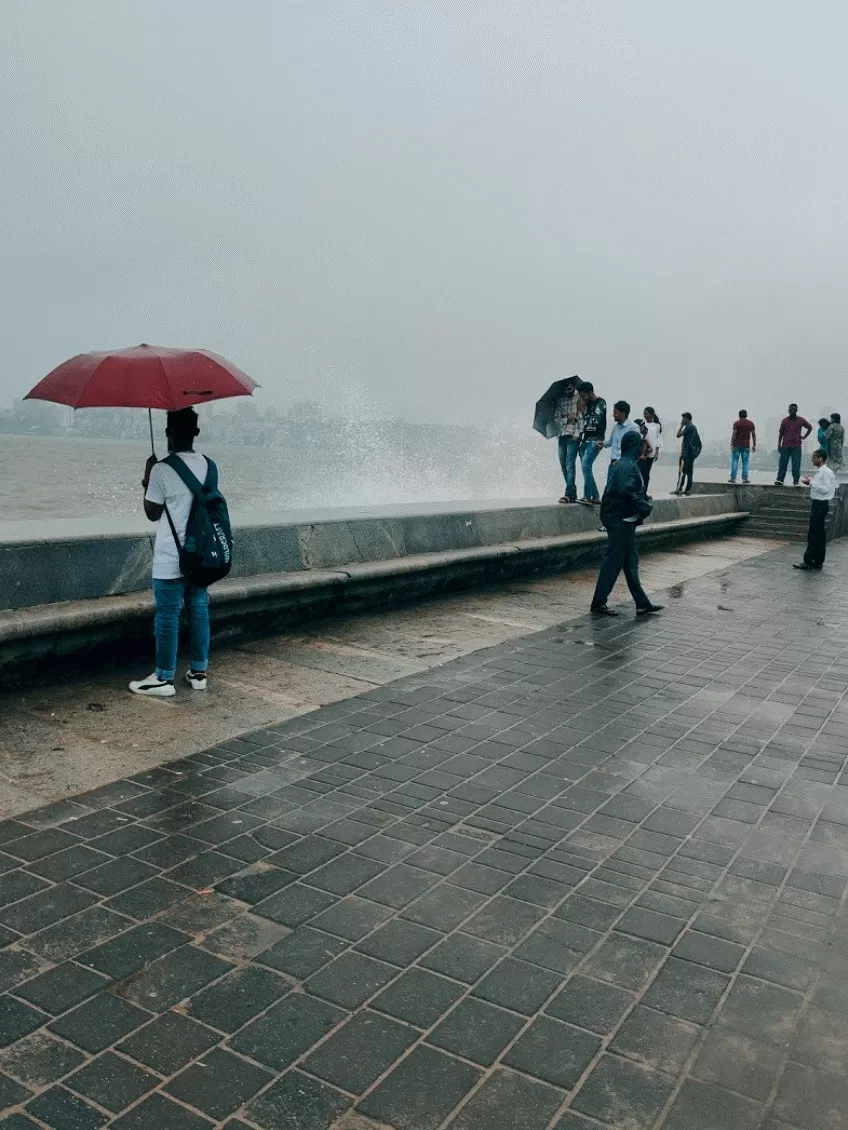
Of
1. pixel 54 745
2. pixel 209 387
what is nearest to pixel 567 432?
pixel 209 387

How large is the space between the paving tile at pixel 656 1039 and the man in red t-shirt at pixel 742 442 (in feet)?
67.3

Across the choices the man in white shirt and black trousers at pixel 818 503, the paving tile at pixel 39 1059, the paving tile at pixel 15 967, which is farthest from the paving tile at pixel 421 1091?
the man in white shirt and black trousers at pixel 818 503

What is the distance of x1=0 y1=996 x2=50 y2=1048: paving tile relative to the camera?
2.77 metres

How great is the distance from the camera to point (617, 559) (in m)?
9.45

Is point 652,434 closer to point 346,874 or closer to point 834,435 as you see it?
point 834,435

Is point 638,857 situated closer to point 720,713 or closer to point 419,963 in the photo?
point 419,963

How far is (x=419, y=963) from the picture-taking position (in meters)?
3.22

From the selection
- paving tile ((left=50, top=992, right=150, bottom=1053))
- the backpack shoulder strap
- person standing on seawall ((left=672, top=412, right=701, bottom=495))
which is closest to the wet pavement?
the backpack shoulder strap

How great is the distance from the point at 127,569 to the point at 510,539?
5801mm

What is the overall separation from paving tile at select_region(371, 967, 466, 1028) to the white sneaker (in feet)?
10.8

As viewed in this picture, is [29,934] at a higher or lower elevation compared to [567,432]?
lower

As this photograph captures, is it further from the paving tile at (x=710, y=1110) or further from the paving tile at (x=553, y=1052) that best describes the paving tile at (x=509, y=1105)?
the paving tile at (x=710, y=1110)

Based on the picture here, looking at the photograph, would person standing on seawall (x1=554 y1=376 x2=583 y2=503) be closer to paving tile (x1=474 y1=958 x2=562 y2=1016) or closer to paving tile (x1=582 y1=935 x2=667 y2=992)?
paving tile (x1=582 y1=935 x2=667 y2=992)

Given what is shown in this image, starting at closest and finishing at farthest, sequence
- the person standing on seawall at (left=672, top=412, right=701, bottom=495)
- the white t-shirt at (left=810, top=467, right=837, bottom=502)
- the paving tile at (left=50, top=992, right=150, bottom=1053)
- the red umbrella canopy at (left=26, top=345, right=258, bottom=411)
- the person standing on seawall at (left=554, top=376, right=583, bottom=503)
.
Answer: the paving tile at (left=50, top=992, right=150, bottom=1053)
the red umbrella canopy at (left=26, top=345, right=258, bottom=411)
the person standing on seawall at (left=554, top=376, right=583, bottom=503)
the white t-shirt at (left=810, top=467, right=837, bottom=502)
the person standing on seawall at (left=672, top=412, right=701, bottom=495)
